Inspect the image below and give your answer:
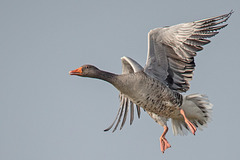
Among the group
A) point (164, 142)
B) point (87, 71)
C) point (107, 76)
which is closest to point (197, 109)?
point (164, 142)

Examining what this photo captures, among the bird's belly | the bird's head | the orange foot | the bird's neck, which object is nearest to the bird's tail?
the bird's belly

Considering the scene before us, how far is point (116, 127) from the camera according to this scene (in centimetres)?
1130

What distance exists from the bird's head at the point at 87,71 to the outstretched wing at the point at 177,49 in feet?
4.06

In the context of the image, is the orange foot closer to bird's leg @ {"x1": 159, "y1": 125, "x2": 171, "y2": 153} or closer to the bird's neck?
bird's leg @ {"x1": 159, "y1": 125, "x2": 171, "y2": 153}

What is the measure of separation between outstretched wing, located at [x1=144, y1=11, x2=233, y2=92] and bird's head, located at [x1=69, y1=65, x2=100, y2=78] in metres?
1.24

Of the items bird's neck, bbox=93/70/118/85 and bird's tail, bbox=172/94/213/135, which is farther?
bird's tail, bbox=172/94/213/135

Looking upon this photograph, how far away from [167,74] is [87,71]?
198cm

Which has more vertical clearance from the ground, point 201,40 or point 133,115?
point 201,40

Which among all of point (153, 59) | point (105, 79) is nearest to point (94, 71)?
point (105, 79)

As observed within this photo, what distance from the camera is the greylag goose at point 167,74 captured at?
30.2ft

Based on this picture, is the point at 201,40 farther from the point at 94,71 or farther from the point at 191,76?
the point at 94,71

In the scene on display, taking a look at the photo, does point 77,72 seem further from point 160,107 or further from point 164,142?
point 164,142

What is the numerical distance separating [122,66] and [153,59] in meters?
2.11

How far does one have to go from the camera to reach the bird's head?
9.34 metres
